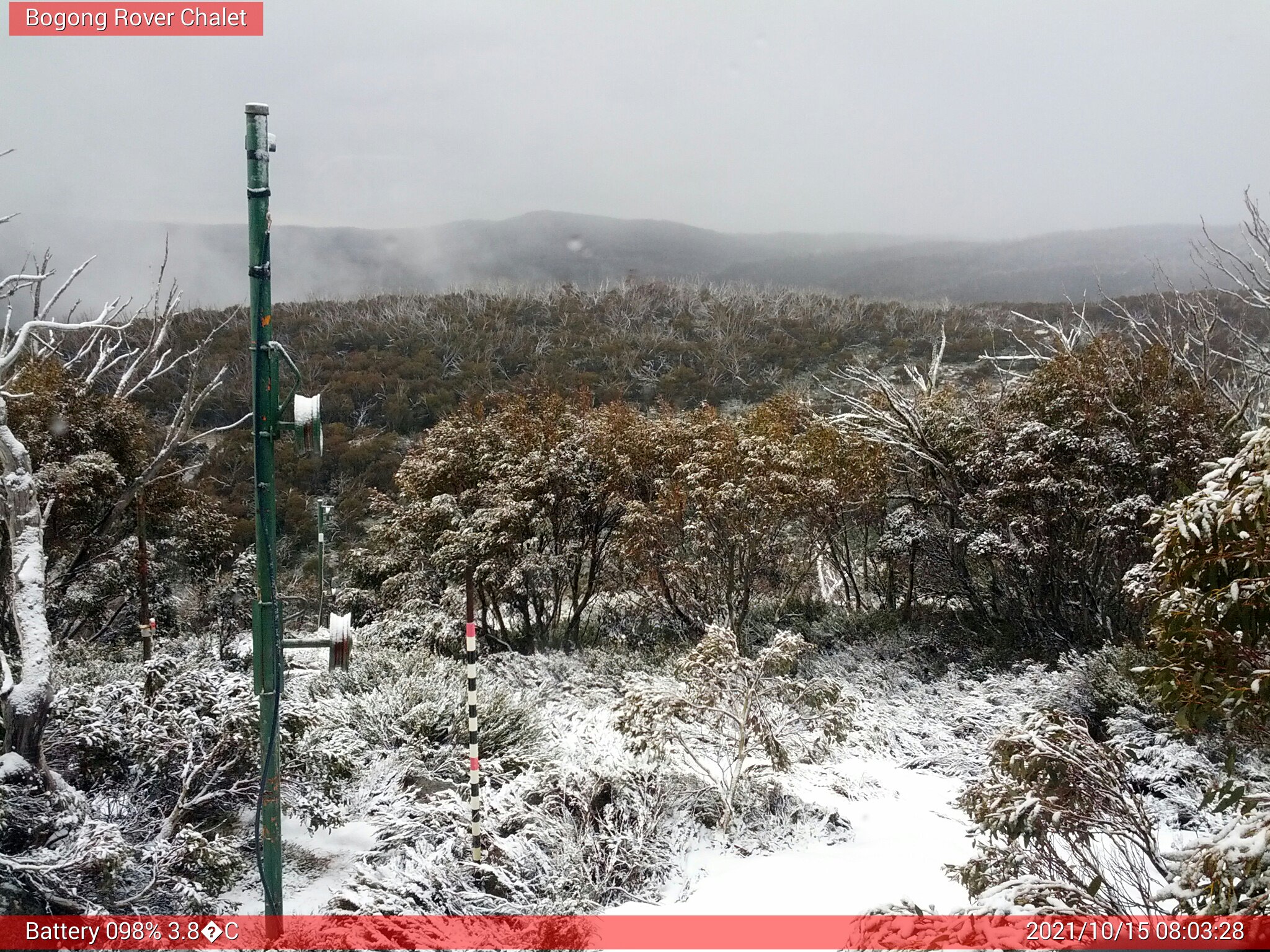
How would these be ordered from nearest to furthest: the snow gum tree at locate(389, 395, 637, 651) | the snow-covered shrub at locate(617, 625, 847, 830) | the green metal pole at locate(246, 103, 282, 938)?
the green metal pole at locate(246, 103, 282, 938) < the snow-covered shrub at locate(617, 625, 847, 830) < the snow gum tree at locate(389, 395, 637, 651)

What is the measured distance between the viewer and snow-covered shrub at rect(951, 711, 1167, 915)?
3.31 meters

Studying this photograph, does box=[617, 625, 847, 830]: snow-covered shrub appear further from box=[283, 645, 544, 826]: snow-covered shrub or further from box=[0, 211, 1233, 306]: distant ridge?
box=[0, 211, 1233, 306]: distant ridge

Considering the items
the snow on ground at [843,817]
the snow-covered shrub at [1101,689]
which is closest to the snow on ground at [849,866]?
the snow on ground at [843,817]

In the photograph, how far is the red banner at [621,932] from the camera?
8.89 feet

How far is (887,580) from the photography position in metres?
12.6

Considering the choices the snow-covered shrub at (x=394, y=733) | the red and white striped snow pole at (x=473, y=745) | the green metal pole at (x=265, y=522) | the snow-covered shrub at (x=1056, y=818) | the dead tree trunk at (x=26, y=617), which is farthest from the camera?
the snow-covered shrub at (x=394, y=733)

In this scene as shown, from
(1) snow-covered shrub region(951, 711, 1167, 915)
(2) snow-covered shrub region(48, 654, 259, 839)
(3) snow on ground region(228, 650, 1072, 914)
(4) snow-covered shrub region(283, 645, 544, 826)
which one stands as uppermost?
(1) snow-covered shrub region(951, 711, 1167, 915)

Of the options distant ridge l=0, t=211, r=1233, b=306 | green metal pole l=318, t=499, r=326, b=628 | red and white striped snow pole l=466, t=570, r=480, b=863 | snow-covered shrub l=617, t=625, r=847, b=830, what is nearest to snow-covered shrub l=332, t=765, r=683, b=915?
red and white striped snow pole l=466, t=570, r=480, b=863

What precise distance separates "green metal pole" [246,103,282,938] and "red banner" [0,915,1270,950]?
0.37m

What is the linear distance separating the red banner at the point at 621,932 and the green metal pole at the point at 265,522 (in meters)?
0.37

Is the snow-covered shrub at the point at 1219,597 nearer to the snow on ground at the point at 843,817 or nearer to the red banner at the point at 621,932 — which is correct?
the red banner at the point at 621,932

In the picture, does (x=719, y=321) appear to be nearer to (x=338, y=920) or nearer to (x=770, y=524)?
(x=770, y=524)

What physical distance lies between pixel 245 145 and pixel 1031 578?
942cm

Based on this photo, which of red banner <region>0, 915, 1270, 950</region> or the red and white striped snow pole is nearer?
red banner <region>0, 915, 1270, 950</region>
